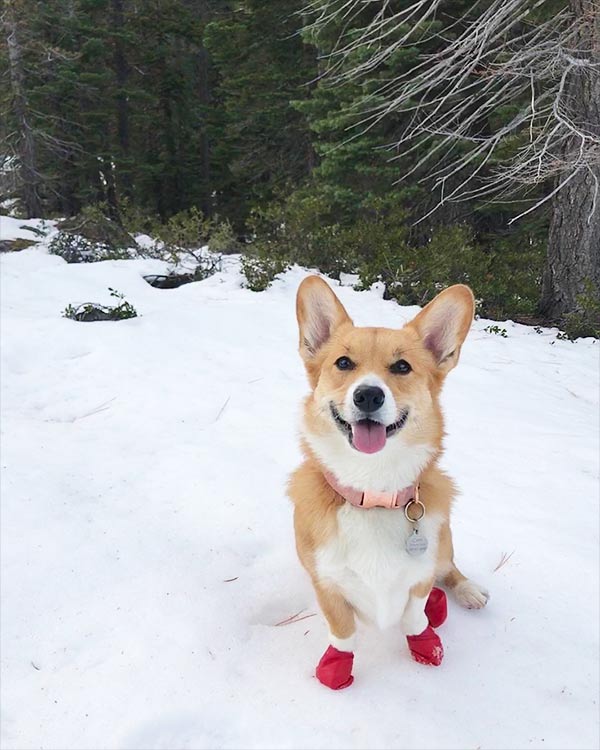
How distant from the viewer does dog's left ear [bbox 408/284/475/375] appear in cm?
188

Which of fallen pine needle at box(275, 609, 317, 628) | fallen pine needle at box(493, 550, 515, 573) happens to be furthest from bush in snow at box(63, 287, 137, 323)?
fallen pine needle at box(493, 550, 515, 573)

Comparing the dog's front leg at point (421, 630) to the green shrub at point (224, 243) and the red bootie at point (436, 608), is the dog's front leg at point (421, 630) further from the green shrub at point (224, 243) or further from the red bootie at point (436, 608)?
the green shrub at point (224, 243)

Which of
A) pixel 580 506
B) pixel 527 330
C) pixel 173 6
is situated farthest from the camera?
pixel 173 6

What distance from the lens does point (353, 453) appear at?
1757 millimetres

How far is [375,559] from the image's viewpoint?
1691 millimetres

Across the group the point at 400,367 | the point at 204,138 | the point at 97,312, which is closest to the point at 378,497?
the point at 400,367

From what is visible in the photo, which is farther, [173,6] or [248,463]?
[173,6]

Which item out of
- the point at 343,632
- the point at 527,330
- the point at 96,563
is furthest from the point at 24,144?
the point at 343,632

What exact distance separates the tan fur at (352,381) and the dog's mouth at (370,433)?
0.07m

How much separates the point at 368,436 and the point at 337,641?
755mm

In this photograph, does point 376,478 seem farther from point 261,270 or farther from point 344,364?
point 261,270

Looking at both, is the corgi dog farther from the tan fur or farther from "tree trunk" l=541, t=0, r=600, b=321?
"tree trunk" l=541, t=0, r=600, b=321

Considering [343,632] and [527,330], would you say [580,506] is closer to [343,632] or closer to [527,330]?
[343,632]

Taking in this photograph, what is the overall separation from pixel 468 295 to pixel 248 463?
1.93 metres
